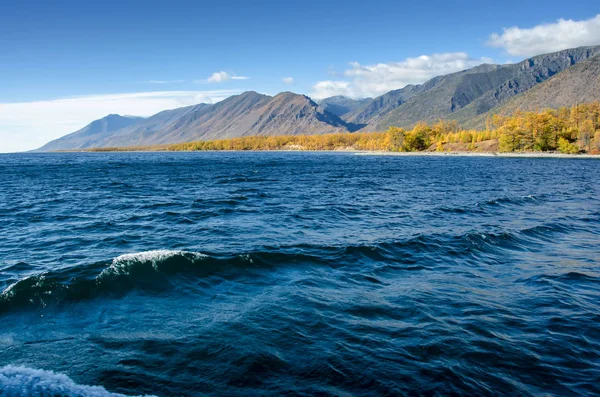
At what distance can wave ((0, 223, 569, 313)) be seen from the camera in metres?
16.4

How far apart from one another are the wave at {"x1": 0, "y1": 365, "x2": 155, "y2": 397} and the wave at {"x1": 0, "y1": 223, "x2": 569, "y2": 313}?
19.4 ft

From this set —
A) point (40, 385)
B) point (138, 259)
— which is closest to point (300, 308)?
point (40, 385)

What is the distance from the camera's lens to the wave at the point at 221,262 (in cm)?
1644

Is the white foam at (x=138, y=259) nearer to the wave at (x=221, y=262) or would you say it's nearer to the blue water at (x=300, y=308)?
the wave at (x=221, y=262)

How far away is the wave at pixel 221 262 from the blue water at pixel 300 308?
115 millimetres

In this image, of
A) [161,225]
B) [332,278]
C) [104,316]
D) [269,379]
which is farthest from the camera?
[161,225]

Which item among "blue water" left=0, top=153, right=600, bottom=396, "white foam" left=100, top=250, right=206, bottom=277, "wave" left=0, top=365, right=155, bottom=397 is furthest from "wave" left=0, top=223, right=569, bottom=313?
"wave" left=0, top=365, right=155, bottom=397

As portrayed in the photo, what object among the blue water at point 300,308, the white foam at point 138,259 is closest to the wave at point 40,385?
the blue water at point 300,308

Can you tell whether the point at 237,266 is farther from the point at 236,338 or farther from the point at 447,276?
the point at 447,276

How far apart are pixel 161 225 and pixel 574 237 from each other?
30665 millimetres

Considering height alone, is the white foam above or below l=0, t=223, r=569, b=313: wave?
above

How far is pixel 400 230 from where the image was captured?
29047 mm

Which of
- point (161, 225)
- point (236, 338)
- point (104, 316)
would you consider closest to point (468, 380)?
point (236, 338)

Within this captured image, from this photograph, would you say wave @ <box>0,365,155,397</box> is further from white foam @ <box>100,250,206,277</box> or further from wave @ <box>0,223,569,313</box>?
white foam @ <box>100,250,206,277</box>
